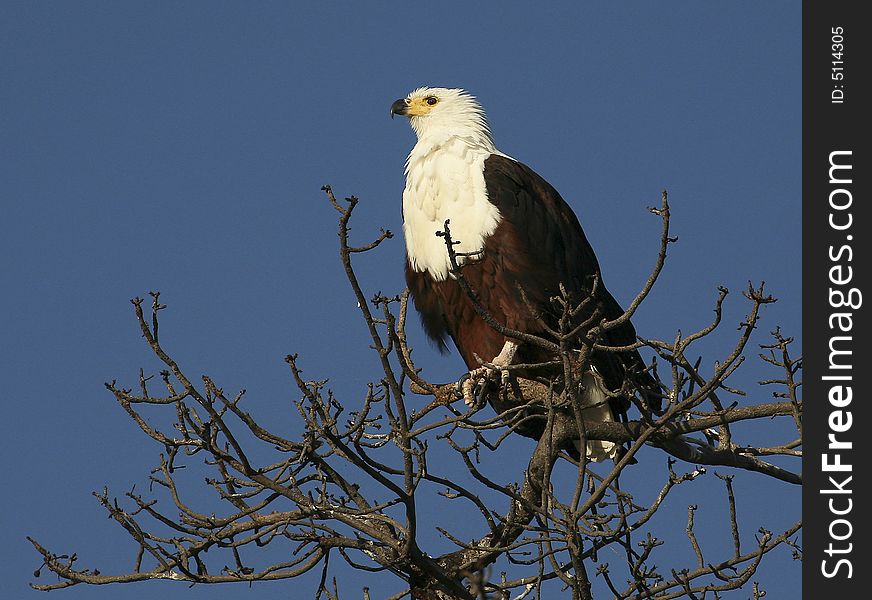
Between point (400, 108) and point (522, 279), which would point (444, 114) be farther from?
point (522, 279)

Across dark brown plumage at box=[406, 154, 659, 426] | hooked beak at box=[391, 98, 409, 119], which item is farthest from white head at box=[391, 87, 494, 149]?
dark brown plumage at box=[406, 154, 659, 426]

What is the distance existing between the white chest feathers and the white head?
21 cm

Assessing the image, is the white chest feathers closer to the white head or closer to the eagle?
the eagle

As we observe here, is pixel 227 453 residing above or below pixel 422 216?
below

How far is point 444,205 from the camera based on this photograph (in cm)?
642

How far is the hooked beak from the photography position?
24.1 feet

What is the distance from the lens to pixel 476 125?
7062 mm

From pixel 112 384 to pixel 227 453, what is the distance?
601 mm

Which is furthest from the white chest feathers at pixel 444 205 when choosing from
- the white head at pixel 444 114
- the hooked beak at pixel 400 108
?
the hooked beak at pixel 400 108

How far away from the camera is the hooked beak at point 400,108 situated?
7.33 meters
